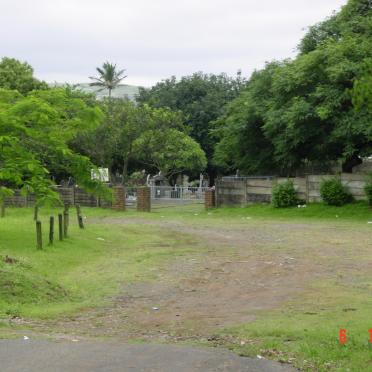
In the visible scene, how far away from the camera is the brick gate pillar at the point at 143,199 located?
37.4m

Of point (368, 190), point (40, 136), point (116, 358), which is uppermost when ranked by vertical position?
point (40, 136)

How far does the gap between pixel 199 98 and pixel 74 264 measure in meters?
48.2

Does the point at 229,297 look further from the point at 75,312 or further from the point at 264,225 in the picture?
the point at 264,225

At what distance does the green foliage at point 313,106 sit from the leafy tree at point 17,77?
16831 mm

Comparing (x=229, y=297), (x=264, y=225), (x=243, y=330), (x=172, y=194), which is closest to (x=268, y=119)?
(x=264, y=225)

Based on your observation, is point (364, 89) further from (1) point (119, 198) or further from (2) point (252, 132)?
(1) point (119, 198)

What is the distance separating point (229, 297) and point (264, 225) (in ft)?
50.3

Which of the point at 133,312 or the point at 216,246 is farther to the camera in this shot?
the point at 216,246

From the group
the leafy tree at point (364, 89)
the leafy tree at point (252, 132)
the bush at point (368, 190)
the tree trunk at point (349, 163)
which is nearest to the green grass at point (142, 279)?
the leafy tree at point (364, 89)

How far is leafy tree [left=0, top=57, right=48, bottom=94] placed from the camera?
47375 mm

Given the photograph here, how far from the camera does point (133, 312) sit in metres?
11.0

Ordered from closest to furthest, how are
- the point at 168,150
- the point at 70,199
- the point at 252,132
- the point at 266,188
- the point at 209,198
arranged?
1. the point at 266,188
2. the point at 252,132
3. the point at 209,198
4. the point at 70,199
5. the point at 168,150

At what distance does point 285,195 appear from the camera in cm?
3300

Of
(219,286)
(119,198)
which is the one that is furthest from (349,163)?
(219,286)
